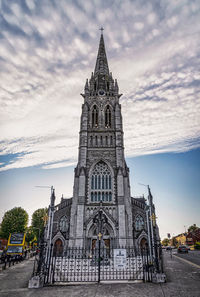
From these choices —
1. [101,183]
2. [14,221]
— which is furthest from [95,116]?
[14,221]

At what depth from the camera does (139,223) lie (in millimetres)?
27641

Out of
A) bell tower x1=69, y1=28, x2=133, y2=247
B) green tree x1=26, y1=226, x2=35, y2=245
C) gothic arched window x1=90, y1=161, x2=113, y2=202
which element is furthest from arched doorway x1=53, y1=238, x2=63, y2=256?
green tree x1=26, y1=226, x2=35, y2=245

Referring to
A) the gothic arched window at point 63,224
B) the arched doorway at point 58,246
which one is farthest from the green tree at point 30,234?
the arched doorway at point 58,246

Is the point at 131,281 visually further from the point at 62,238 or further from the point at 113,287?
the point at 62,238

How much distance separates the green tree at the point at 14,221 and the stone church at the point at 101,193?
71.5 ft

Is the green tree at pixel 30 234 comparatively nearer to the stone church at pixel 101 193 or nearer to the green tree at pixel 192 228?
the stone church at pixel 101 193

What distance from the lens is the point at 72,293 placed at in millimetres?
7980

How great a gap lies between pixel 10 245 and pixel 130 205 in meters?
17.4

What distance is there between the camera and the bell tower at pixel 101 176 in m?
24.5

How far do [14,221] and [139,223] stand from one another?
105ft

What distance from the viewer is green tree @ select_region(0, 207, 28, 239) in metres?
42.8

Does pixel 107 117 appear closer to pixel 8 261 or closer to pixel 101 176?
pixel 101 176

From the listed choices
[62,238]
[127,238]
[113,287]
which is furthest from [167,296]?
[62,238]

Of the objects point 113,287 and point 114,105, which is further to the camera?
point 114,105
